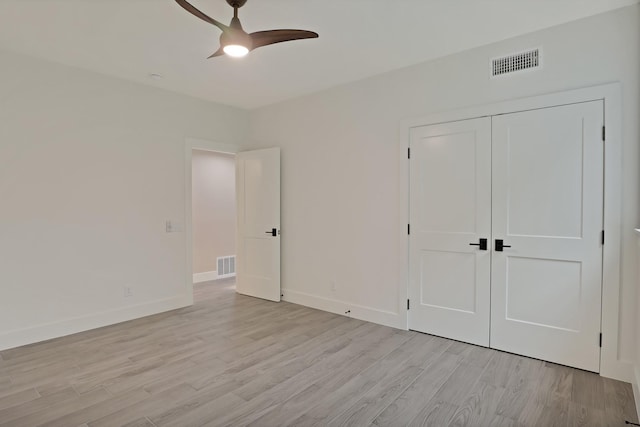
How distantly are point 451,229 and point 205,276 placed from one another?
466cm

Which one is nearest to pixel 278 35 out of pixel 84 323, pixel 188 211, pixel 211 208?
pixel 188 211

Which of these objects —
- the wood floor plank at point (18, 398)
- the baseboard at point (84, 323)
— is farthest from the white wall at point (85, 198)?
the wood floor plank at point (18, 398)

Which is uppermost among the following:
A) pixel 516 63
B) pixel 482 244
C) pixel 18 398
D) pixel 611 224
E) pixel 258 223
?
pixel 516 63

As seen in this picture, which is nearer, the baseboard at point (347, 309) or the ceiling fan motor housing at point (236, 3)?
the ceiling fan motor housing at point (236, 3)

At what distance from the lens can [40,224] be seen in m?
3.48

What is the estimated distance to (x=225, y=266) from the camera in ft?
22.2

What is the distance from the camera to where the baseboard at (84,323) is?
3.32 meters

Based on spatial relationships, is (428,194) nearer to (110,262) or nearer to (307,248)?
(307,248)

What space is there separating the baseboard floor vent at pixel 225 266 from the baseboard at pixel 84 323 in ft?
6.54

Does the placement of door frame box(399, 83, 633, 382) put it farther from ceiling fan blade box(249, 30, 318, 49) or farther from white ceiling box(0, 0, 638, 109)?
ceiling fan blade box(249, 30, 318, 49)

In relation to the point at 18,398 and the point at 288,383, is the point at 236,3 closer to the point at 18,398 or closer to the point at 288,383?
the point at 288,383

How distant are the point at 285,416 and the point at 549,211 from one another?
2.64 m

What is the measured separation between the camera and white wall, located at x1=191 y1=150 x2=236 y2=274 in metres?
6.36

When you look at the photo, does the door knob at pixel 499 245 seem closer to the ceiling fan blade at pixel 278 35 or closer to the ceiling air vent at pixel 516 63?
the ceiling air vent at pixel 516 63
